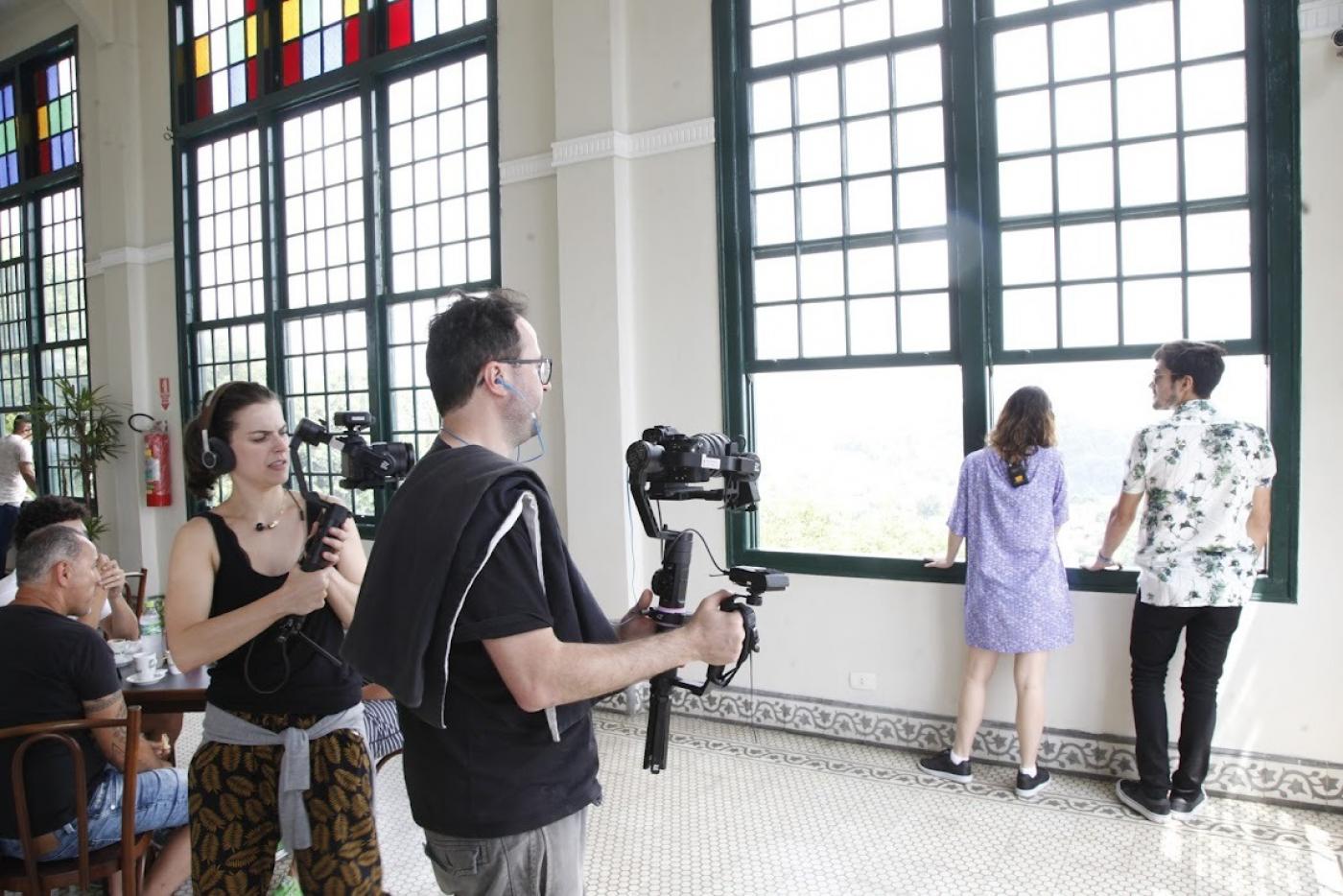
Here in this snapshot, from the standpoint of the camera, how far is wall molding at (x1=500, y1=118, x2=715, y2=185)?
4.21 metres

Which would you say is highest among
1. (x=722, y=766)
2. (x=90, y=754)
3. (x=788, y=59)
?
(x=788, y=59)

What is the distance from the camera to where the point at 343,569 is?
1.97 m

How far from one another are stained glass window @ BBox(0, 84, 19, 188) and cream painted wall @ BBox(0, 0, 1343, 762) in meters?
5.70

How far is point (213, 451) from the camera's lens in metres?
1.94

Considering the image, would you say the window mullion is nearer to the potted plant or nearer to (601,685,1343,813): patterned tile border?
(601,685,1343,813): patterned tile border

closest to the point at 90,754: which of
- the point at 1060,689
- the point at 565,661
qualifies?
the point at 565,661

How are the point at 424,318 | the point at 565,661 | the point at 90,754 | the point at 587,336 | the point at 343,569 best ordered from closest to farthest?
the point at 565,661 → the point at 343,569 → the point at 90,754 → the point at 587,336 → the point at 424,318

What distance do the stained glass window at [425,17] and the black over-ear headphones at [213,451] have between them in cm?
380

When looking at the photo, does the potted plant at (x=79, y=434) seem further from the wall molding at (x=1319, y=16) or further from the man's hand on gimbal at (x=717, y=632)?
the wall molding at (x=1319, y=16)

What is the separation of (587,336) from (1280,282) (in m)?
2.87

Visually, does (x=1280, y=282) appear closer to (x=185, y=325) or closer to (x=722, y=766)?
(x=722, y=766)

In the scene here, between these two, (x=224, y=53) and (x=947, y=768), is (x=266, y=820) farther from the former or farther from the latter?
(x=224, y=53)

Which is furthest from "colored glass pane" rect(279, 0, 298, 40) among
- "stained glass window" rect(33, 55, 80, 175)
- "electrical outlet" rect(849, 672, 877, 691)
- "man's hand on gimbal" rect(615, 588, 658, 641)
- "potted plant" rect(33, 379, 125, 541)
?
"man's hand on gimbal" rect(615, 588, 658, 641)

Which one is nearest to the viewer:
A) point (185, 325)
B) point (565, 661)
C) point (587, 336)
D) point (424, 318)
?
point (565, 661)
